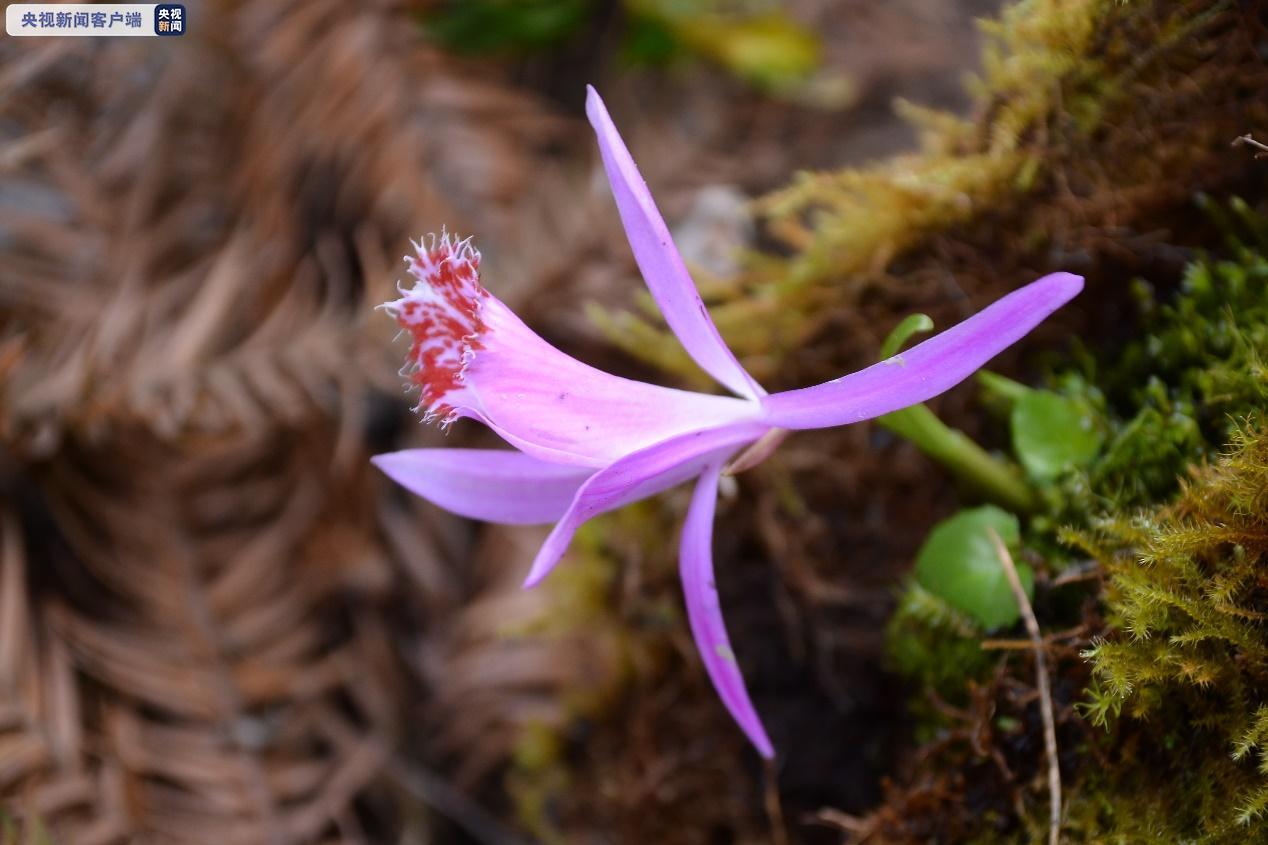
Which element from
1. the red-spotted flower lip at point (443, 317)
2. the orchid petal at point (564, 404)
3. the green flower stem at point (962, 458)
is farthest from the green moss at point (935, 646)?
the red-spotted flower lip at point (443, 317)

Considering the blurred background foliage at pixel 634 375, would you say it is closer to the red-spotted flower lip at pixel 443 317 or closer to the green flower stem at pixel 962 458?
the green flower stem at pixel 962 458

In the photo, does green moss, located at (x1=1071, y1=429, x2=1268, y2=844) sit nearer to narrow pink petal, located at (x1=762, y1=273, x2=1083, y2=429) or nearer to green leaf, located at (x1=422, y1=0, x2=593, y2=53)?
narrow pink petal, located at (x1=762, y1=273, x2=1083, y2=429)

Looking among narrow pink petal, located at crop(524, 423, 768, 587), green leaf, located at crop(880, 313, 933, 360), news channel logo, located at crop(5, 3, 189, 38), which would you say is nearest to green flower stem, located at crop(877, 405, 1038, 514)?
green leaf, located at crop(880, 313, 933, 360)

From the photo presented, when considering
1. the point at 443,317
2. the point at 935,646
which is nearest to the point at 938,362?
the point at 935,646

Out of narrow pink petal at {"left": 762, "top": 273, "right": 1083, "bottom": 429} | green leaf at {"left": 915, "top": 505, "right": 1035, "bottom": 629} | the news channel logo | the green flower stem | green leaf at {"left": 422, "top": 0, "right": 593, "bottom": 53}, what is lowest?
green leaf at {"left": 915, "top": 505, "right": 1035, "bottom": 629}

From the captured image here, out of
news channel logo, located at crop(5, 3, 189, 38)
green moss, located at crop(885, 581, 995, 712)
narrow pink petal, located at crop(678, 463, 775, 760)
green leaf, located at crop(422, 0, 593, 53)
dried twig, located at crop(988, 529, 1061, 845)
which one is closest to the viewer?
dried twig, located at crop(988, 529, 1061, 845)

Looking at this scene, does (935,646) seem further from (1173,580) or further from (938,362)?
(938,362)
